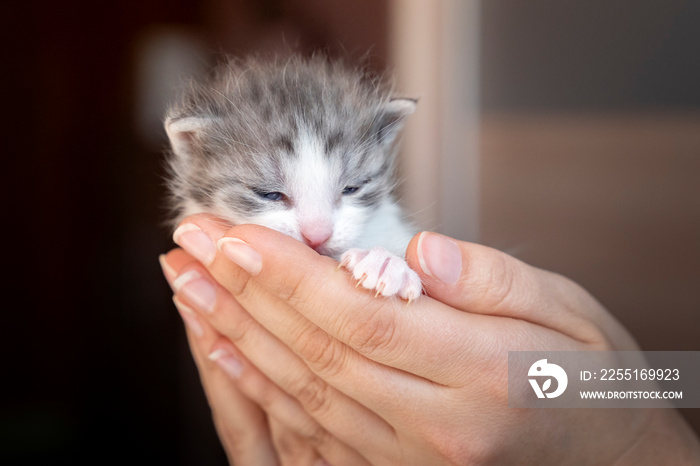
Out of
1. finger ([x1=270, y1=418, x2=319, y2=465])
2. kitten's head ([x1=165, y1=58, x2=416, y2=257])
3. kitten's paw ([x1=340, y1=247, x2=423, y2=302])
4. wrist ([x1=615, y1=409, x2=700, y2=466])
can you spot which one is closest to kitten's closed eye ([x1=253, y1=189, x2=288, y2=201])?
kitten's head ([x1=165, y1=58, x2=416, y2=257])

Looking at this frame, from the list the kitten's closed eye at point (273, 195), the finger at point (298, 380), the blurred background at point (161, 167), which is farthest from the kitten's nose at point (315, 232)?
the blurred background at point (161, 167)

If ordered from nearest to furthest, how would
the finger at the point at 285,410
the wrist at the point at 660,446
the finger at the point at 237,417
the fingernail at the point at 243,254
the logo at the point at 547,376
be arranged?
the fingernail at the point at 243,254
the logo at the point at 547,376
the wrist at the point at 660,446
the finger at the point at 285,410
the finger at the point at 237,417

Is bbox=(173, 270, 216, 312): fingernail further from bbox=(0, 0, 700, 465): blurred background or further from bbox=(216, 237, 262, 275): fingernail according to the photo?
bbox=(0, 0, 700, 465): blurred background

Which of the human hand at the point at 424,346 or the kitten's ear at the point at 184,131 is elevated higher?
the kitten's ear at the point at 184,131

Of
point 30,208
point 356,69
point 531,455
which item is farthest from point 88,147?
point 531,455

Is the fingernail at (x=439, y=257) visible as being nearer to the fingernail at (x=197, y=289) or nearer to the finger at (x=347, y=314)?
the finger at (x=347, y=314)

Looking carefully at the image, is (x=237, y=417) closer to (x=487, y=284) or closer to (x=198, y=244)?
(x=198, y=244)

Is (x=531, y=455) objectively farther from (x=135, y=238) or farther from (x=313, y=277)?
(x=135, y=238)
